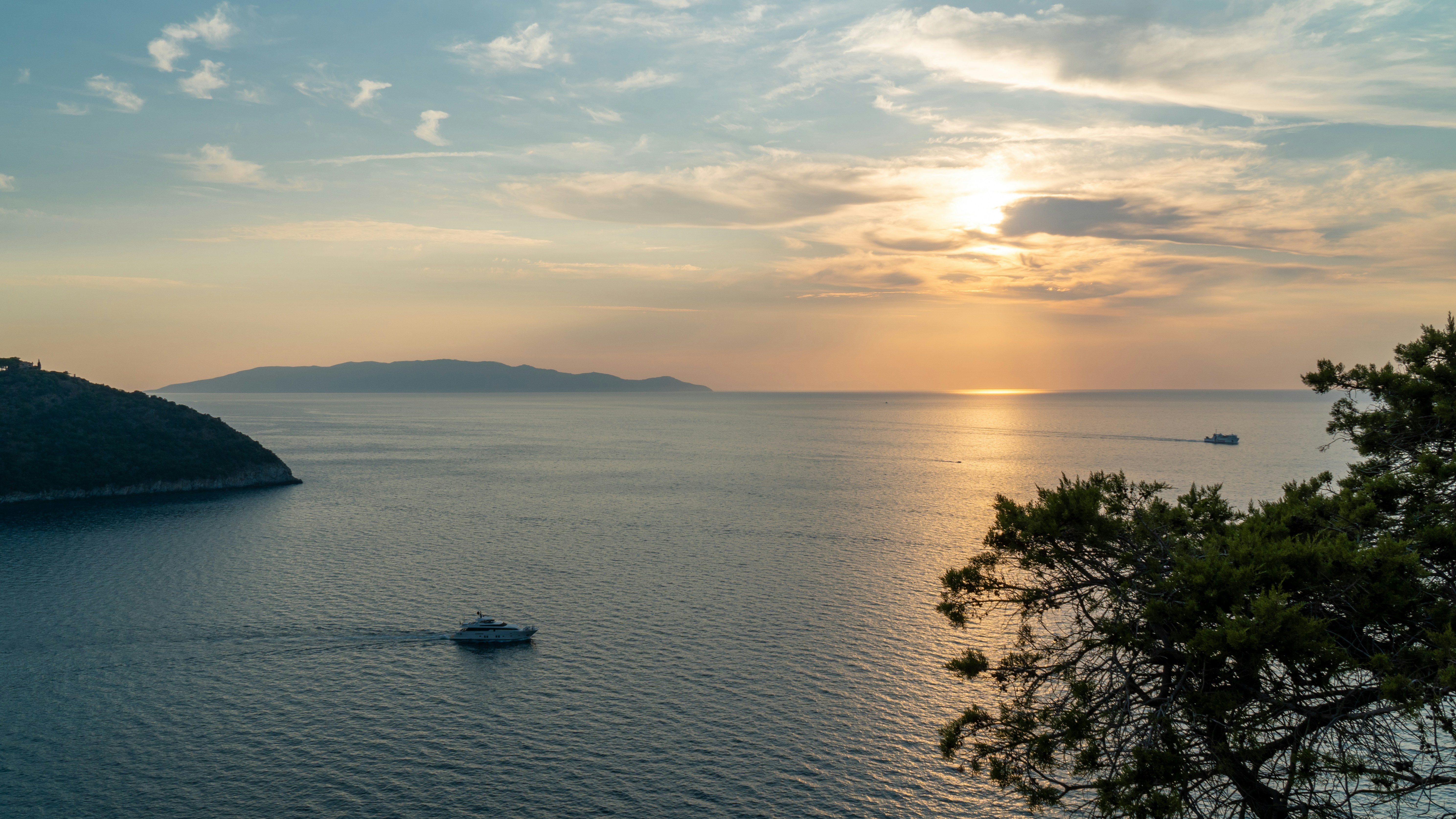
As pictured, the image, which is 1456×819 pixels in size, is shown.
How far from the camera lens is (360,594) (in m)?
76.0

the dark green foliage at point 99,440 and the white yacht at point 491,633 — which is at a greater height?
the dark green foliage at point 99,440

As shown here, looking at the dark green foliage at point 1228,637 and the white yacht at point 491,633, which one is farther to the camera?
the white yacht at point 491,633

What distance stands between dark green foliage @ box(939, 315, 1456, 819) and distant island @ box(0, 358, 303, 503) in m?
169

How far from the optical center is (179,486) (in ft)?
488

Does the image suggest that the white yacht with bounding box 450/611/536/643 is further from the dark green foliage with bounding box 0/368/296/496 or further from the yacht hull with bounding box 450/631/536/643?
the dark green foliage with bounding box 0/368/296/496

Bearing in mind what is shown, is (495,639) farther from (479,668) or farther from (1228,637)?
(1228,637)

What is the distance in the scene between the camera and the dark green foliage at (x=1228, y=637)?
17.8 m

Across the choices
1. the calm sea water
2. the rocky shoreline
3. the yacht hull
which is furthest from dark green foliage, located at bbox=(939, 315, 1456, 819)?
the rocky shoreline

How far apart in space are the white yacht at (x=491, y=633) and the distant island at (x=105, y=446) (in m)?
116

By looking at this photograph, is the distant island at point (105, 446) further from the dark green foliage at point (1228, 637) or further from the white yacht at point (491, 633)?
the dark green foliage at point (1228, 637)

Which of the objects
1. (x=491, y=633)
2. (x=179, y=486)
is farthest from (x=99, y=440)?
(x=491, y=633)

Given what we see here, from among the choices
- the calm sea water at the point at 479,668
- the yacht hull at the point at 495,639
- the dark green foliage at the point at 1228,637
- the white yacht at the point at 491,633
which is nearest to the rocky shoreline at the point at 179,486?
the calm sea water at the point at 479,668

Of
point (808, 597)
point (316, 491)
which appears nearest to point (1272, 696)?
point (808, 597)

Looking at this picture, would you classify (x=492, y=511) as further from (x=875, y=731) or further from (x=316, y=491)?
(x=875, y=731)
